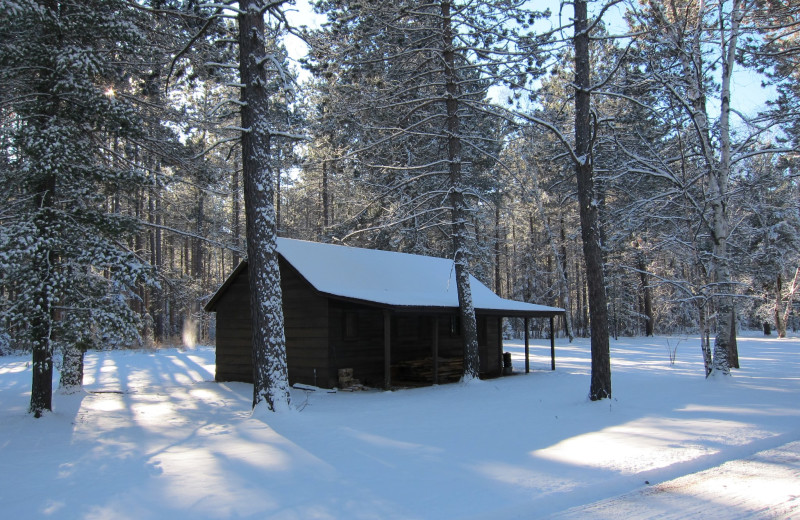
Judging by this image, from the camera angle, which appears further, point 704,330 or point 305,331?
point 305,331

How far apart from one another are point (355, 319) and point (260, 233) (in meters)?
6.15

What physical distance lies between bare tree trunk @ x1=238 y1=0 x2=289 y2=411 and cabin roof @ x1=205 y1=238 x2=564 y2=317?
3882 mm

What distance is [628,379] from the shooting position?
50.3 feet

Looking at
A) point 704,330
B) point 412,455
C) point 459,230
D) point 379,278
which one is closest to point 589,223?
point 459,230

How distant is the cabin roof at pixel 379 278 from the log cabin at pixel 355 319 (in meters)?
0.04

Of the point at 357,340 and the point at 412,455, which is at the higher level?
the point at 357,340

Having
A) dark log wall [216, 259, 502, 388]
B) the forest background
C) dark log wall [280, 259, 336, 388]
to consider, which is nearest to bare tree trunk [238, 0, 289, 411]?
the forest background

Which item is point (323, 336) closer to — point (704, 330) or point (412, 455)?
point (412, 455)

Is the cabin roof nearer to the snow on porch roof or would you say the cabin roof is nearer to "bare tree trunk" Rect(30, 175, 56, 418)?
the snow on porch roof

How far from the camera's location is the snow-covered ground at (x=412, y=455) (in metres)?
4.96

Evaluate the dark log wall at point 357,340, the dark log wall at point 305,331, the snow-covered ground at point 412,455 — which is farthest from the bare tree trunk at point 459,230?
the dark log wall at point 305,331

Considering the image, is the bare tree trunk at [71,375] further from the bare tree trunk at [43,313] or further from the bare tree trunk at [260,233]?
the bare tree trunk at [260,233]

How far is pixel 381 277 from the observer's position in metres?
17.0

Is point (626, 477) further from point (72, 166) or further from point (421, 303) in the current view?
point (72, 166)
